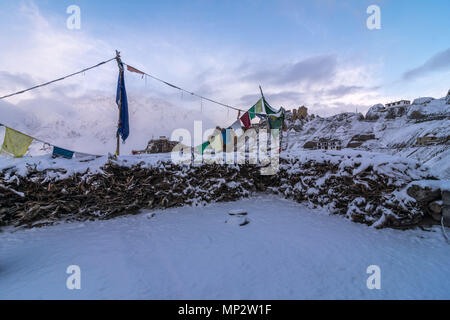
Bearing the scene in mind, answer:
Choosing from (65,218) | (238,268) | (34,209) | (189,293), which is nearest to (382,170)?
(238,268)

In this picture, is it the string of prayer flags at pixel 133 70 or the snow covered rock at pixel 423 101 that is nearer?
the string of prayer flags at pixel 133 70

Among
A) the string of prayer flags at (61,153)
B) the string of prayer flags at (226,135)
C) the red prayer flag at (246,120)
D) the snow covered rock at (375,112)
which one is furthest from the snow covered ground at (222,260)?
the snow covered rock at (375,112)

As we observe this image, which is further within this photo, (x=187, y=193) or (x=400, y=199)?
(x=187, y=193)

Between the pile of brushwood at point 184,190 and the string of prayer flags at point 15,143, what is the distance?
3.58 feet

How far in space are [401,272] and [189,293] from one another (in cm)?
267

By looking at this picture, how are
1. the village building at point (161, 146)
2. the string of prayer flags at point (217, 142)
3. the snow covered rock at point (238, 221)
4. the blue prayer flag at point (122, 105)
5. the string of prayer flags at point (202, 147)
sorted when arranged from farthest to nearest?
the village building at point (161, 146)
the string of prayer flags at point (217, 142)
the string of prayer flags at point (202, 147)
the blue prayer flag at point (122, 105)
the snow covered rock at point (238, 221)

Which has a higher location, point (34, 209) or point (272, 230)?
point (34, 209)

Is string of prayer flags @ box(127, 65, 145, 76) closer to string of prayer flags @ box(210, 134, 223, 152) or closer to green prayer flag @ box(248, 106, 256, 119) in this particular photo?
string of prayer flags @ box(210, 134, 223, 152)

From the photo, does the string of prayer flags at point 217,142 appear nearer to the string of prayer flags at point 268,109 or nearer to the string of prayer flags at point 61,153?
the string of prayer flags at point 268,109

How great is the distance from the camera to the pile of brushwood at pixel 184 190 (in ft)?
11.6

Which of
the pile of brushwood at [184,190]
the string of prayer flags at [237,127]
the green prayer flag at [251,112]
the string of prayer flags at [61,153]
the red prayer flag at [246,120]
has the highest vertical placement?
the green prayer flag at [251,112]

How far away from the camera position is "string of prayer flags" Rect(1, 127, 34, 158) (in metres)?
4.41

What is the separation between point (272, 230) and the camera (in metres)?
3.64
